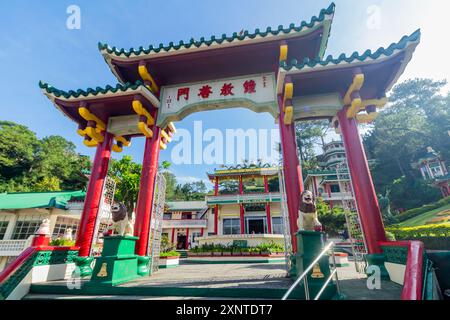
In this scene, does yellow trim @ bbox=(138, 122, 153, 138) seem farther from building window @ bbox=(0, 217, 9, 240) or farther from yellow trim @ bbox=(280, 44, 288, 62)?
building window @ bbox=(0, 217, 9, 240)

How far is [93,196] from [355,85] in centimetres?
735

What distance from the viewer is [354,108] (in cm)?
527

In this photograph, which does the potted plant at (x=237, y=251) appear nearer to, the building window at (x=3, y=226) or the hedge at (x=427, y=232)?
the hedge at (x=427, y=232)

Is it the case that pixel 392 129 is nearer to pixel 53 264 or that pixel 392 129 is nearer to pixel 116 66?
pixel 116 66

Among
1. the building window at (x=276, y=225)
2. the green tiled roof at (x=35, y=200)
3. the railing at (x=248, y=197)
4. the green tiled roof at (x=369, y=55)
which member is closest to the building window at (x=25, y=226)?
the green tiled roof at (x=35, y=200)

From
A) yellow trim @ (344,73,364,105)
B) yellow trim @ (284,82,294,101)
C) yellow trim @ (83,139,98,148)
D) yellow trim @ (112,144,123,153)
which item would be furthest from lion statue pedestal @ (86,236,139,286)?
yellow trim @ (344,73,364,105)

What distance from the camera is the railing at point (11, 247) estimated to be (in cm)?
1529

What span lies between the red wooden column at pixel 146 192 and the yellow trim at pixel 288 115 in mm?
3601

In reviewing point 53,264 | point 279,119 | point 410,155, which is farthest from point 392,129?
point 53,264

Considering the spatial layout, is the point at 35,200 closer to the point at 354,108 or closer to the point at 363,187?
the point at 363,187

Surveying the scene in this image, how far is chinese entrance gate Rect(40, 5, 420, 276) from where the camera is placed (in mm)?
4906

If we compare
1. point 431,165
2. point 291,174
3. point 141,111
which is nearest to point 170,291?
point 291,174

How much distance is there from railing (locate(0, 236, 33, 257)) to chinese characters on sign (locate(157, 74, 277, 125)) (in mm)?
17252

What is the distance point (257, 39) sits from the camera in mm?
5730
